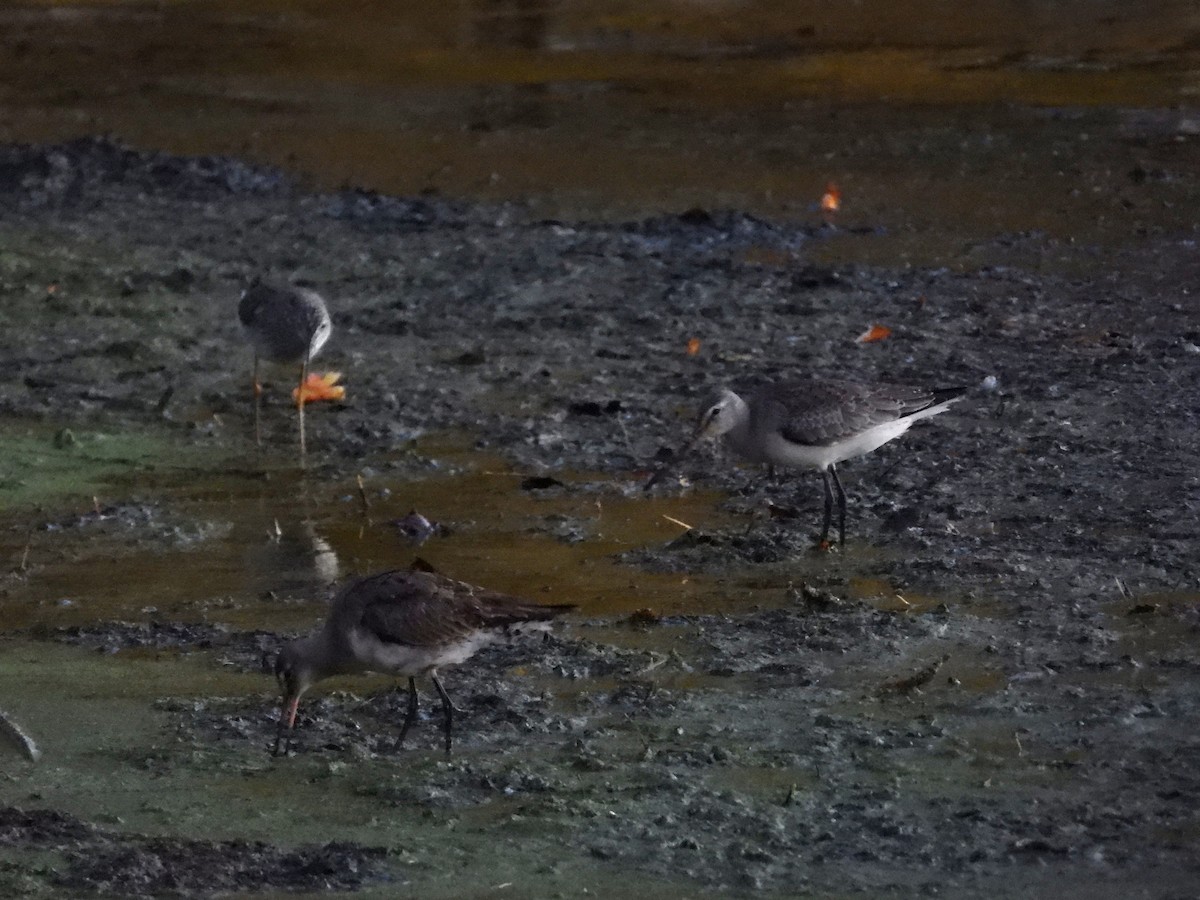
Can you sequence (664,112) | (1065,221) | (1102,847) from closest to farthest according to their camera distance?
(1102,847) < (1065,221) < (664,112)

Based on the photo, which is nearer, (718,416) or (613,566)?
(613,566)

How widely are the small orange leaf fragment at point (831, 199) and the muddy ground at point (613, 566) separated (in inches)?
29.2

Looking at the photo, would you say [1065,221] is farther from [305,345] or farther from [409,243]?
[305,345]

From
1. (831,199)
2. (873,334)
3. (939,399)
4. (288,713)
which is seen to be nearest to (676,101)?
(831,199)

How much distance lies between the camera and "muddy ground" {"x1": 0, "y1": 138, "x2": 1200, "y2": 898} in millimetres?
6195

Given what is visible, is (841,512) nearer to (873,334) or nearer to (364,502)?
(364,502)

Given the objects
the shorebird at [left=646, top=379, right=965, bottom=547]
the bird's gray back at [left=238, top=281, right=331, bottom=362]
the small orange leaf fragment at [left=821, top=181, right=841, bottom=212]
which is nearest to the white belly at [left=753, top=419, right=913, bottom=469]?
the shorebird at [left=646, top=379, right=965, bottom=547]

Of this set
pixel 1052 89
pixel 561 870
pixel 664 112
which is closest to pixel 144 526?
pixel 561 870

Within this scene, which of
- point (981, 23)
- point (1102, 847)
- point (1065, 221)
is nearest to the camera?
point (1102, 847)

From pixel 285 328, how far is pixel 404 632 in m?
4.60

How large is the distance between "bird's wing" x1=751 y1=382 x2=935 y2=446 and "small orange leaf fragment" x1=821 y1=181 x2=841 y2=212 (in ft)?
19.3

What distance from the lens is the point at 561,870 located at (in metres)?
6.02

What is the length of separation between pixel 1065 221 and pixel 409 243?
452 centimetres

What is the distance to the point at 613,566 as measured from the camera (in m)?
8.85
